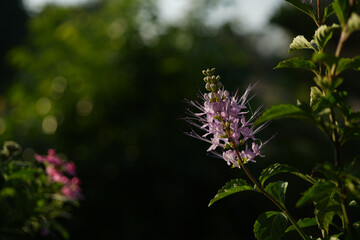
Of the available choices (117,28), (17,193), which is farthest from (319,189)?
(117,28)

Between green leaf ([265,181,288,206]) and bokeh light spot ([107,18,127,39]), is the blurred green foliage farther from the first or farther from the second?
bokeh light spot ([107,18,127,39])

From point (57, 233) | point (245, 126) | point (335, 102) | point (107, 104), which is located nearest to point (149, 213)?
point (57, 233)

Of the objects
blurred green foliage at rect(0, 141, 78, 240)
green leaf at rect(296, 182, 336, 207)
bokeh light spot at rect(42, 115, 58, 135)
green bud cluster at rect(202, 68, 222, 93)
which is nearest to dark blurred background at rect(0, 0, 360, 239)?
bokeh light spot at rect(42, 115, 58, 135)

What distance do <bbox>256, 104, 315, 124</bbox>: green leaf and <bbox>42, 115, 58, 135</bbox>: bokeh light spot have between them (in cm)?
315

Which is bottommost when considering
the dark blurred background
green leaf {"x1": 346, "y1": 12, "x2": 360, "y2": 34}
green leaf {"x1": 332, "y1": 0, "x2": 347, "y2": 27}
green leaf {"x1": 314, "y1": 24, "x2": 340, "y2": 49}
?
the dark blurred background

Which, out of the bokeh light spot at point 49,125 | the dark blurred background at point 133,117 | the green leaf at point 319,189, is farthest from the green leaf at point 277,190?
the bokeh light spot at point 49,125

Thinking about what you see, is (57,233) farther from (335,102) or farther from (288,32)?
(288,32)

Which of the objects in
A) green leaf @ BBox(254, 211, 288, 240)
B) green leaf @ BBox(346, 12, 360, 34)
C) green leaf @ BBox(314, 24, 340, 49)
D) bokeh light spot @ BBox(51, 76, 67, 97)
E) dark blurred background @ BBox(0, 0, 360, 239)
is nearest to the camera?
green leaf @ BBox(346, 12, 360, 34)

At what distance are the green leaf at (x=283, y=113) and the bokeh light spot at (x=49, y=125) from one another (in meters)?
3.15

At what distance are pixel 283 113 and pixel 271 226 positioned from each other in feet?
0.94

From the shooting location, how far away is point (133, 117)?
365 centimetres

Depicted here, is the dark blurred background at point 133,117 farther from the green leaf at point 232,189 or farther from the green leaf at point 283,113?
the green leaf at point 283,113

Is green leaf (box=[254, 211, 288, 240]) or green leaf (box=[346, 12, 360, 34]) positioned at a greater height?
green leaf (box=[346, 12, 360, 34])

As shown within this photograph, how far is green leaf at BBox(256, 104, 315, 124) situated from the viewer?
0.58 metres
